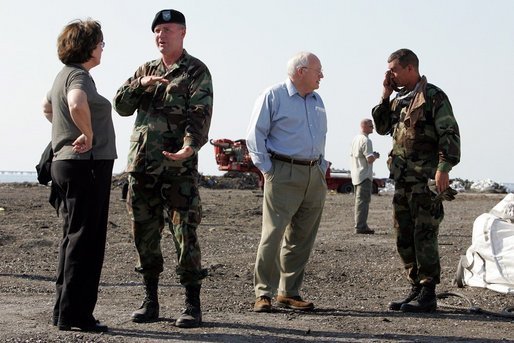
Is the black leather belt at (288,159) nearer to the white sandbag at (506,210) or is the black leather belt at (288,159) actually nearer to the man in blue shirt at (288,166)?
the man in blue shirt at (288,166)

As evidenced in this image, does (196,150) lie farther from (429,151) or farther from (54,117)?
(429,151)

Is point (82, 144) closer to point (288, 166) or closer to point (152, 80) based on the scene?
point (152, 80)

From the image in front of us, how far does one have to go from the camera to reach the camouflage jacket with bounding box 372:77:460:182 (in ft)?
25.4

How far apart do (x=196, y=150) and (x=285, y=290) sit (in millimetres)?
1832

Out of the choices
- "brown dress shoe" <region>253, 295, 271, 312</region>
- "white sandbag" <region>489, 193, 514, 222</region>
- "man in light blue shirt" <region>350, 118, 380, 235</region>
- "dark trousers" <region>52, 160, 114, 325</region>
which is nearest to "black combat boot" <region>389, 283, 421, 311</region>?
"brown dress shoe" <region>253, 295, 271, 312</region>

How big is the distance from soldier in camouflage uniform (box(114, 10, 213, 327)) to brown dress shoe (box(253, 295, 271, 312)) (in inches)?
36.0

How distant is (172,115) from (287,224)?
1.59m

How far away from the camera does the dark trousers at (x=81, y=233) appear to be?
6609 millimetres

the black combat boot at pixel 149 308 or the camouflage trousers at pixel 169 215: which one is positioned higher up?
the camouflage trousers at pixel 169 215

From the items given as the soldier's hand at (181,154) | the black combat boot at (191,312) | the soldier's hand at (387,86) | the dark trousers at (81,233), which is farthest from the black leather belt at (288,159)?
the dark trousers at (81,233)

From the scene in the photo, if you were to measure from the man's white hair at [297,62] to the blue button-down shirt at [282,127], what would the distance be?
0.32 ft

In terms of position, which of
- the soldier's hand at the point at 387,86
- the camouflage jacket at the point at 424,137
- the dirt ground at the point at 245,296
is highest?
the soldier's hand at the point at 387,86

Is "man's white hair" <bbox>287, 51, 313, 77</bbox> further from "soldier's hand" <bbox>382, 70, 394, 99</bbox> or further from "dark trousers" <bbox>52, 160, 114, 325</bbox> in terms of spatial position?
"dark trousers" <bbox>52, 160, 114, 325</bbox>

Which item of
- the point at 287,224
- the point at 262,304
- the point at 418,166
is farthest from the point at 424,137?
the point at 262,304
